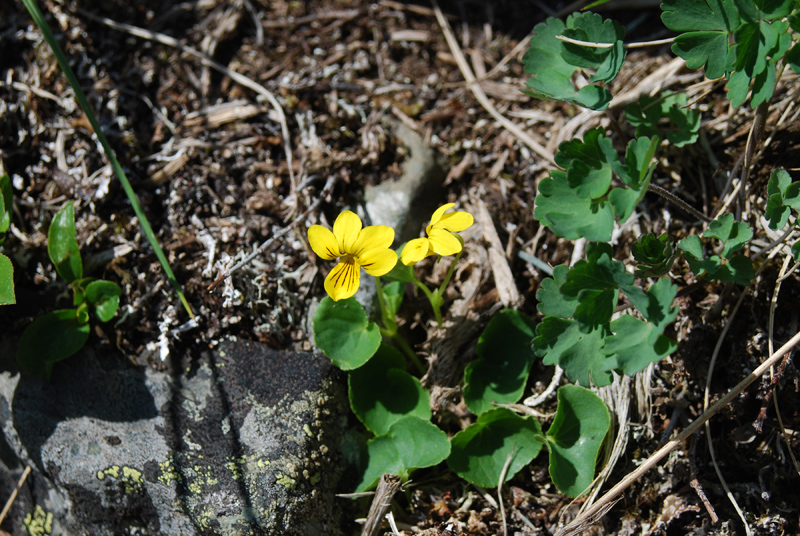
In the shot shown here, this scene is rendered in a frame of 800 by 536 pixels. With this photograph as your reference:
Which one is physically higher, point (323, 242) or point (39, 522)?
point (323, 242)

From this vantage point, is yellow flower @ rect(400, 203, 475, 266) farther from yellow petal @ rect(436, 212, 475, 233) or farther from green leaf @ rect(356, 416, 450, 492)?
green leaf @ rect(356, 416, 450, 492)

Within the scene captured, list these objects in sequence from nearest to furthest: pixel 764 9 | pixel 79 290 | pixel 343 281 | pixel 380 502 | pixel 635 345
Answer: pixel 764 9 < pixel 635 345 < pixel 343 281 < pixel 380 502 < pixel 79 290

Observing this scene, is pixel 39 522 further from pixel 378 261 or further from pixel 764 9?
pixel 764 9

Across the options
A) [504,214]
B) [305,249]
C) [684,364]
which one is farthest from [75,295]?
[684,364]

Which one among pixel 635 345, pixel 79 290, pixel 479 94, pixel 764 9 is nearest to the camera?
pixel 764 9

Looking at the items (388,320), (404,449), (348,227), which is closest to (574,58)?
(348,227)

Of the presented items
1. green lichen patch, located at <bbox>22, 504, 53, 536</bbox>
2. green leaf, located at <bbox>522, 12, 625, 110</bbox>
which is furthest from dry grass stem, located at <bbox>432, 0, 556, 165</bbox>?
green lichen patch, located at <bbox>22, 504, 53, 536</bbox>

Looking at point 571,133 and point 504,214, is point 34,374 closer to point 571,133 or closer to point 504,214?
point 504,214

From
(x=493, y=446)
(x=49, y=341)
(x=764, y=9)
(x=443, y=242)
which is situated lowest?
(x=493, y=446)
